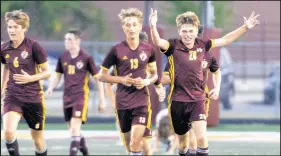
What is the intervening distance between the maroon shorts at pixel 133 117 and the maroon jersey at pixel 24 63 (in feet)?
4.42

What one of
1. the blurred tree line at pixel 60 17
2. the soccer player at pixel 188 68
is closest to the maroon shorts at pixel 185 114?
the soccer player at pixel 188 68

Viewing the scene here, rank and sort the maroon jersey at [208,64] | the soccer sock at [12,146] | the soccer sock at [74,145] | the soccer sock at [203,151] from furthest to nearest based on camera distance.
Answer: the soccer sock at [74,145] → the soccer sock at [12,146] → the maroon jersey at [208,64] → the soccer sock at [203,151]

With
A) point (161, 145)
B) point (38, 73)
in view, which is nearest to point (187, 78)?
point (38, 73)

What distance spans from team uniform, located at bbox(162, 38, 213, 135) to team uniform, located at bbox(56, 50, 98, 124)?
3.36 m

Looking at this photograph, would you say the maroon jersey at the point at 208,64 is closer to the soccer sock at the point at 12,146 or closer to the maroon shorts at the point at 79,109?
the soccer sock at the point at 12,146

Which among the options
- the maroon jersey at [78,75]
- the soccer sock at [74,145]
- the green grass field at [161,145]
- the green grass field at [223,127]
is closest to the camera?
the soccer sock at [74,145]

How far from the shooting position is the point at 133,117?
13.8m

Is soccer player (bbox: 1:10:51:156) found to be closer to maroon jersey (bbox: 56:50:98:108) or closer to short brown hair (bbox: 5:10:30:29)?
short brown hair (bbox: 5:10:30:29)

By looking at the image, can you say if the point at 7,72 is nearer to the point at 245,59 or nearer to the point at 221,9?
the point at 221,9

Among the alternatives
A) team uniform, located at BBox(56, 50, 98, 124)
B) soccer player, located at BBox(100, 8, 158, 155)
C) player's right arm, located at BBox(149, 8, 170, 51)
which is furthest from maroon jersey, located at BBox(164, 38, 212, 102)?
team uniform, located at BBox(56, 50, 98, 124)

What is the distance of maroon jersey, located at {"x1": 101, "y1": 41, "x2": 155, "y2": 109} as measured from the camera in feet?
45.3

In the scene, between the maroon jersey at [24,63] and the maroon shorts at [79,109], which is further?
the maroon shorts at [79,109]

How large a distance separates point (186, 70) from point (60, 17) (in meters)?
25.1

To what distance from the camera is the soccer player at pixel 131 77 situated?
44.8 feet
